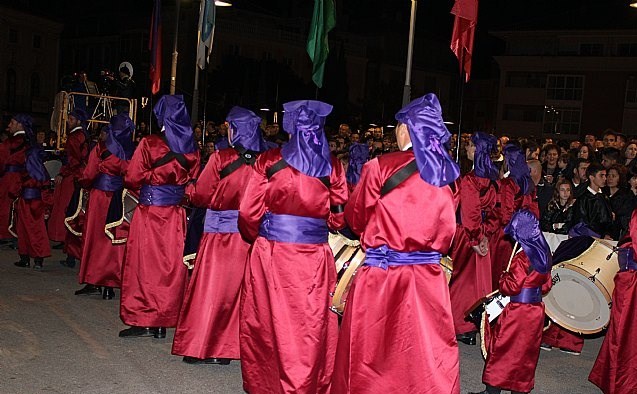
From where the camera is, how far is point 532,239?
6582 mm

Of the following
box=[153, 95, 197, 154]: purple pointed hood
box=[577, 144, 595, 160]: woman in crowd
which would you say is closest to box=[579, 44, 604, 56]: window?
box=[577, 144, 595, 160]: woman in crowd

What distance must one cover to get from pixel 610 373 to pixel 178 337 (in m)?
3.77

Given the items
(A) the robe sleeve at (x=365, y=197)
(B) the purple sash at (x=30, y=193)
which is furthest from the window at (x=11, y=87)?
(A) the robe sleeve at (x=365, y=197)

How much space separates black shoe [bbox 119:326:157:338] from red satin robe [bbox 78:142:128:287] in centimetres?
164

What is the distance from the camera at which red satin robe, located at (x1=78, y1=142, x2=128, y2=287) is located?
382 inches

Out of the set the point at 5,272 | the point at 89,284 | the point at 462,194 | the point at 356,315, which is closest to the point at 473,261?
the point at 462,194

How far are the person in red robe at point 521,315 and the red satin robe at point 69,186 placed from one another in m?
6.93

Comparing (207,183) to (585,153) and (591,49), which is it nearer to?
(585,153)

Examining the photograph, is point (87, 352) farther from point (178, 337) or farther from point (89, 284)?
point (89, 284)

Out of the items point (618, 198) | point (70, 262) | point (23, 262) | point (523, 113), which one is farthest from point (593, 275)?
point (523, 113)

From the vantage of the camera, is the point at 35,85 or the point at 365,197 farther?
the point at 35,85

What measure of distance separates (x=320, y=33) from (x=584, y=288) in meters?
6.52

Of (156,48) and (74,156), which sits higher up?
(156,48)

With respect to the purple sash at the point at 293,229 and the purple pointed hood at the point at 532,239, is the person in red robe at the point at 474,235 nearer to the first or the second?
the purple pointed hood at the point at 532,239
